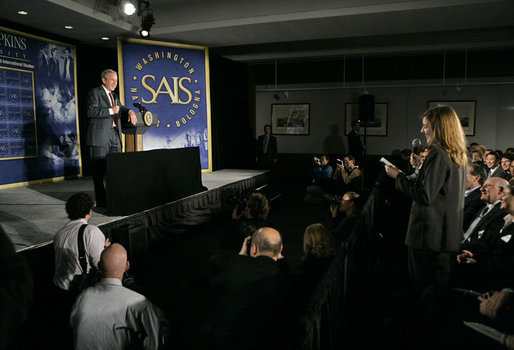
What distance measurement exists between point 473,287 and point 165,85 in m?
6.31

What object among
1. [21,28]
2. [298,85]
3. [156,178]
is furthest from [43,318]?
[298,85]

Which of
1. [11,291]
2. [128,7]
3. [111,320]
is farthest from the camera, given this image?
[128,7]

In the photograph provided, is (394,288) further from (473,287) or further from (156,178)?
(156,178)

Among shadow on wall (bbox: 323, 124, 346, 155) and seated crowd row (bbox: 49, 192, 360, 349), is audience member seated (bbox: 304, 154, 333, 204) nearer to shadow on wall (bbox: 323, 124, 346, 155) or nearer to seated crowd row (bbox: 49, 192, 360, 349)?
shadow on wall (bbox: 323, 124, 346, 155)

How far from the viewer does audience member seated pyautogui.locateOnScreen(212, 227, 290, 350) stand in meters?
1.90

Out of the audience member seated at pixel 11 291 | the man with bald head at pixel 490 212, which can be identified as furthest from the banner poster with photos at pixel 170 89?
the audience member seated at pixel 11 291

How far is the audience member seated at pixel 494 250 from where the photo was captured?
246cm

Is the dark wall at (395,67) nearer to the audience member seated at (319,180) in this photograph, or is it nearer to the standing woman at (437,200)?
the audience member seated at (319,180)

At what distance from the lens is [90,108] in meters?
4.61

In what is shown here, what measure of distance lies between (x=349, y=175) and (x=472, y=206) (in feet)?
12.0

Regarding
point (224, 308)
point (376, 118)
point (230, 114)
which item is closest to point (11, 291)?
point (224, 308)

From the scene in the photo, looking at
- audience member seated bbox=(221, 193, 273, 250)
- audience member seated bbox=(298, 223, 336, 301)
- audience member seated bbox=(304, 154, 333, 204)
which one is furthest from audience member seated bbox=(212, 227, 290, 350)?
audience member seated bbox=(304, 154, 333, 204)

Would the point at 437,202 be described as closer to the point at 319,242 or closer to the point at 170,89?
the point at 319,242

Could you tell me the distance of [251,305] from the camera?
1900mm
